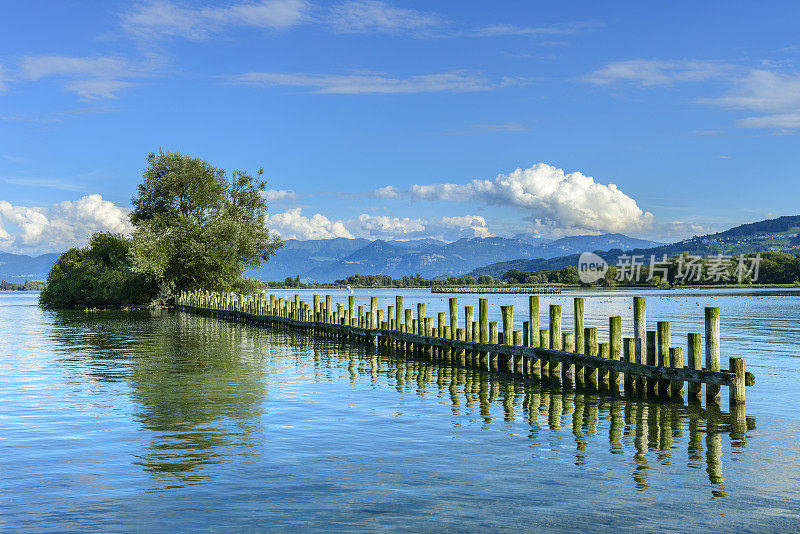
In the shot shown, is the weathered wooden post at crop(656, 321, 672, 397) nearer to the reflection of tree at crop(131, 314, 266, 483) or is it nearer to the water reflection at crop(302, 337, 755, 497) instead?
the water reflection at crop(302, 337, 755, 497)

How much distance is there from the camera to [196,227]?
256 ft

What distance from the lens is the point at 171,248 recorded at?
77.4m

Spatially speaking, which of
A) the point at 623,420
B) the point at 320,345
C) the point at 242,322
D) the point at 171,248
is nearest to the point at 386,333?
the point at 320,345

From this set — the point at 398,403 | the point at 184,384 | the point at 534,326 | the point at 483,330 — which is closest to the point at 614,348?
the point at 534,326

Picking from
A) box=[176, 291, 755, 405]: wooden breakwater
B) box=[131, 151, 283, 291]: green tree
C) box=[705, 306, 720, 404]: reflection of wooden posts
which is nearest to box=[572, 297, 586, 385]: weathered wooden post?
box=[176, 291, 755, 405]: wooden breakwater

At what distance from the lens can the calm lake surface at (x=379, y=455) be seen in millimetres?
9305

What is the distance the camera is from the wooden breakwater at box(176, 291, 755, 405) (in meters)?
17.3

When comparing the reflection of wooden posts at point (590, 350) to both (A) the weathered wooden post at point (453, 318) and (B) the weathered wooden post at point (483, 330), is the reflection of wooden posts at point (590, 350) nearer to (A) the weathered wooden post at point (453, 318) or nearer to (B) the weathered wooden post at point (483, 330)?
(B) the weathered wooden post at point (483, 330)

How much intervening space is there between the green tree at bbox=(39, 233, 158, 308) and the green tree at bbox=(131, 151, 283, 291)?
320cm

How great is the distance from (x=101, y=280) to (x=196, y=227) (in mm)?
17006

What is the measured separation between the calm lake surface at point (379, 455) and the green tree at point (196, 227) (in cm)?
5438

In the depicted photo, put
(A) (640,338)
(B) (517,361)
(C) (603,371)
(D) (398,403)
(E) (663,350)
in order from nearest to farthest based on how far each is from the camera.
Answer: (E) (663,350)
(D) (398,403)
(A) (640,338)
(C) (603,371)
(B) (517,361)

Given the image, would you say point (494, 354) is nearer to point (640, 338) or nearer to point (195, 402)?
point (640, 338)

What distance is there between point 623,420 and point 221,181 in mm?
77281
